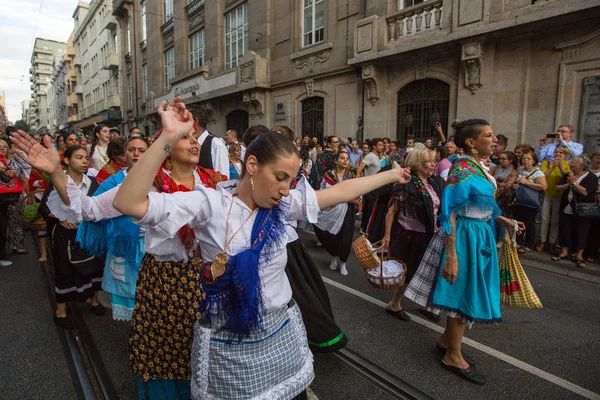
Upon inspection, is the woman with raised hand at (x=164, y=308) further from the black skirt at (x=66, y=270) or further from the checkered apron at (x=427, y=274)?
the checkered apron at (x=427, y=274)

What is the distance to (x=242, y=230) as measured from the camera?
60.5 inches

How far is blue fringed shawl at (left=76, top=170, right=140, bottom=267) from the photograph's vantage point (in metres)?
2.79

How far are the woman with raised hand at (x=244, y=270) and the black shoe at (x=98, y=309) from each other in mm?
3070

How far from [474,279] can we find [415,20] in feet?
31.9

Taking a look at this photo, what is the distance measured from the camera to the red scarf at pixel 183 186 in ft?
6.12

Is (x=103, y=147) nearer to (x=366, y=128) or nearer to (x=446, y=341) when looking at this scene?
(x=446, y=341)

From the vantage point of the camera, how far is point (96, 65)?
44.1 meters

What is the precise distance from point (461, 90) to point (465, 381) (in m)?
8.62

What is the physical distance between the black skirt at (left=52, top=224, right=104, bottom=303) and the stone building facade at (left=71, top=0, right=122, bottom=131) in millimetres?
35178

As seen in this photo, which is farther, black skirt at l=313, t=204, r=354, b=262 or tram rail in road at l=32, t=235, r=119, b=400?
black skirt at l=313, t=204, r=354, b=262

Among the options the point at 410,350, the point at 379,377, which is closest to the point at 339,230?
the point at 410,350

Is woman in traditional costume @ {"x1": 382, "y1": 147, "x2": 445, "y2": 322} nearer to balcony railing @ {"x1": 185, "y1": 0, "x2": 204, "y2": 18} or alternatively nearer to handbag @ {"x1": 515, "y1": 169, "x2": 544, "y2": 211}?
handbag @ {"x1": 515, "y1": 169, "x2": 544, "y2": 211}

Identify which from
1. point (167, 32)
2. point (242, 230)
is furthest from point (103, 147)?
point (167, 32)

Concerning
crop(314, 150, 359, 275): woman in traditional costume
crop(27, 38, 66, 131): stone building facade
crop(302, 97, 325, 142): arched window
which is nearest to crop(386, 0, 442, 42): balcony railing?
crop(302, 97, 325, 142): arched window
